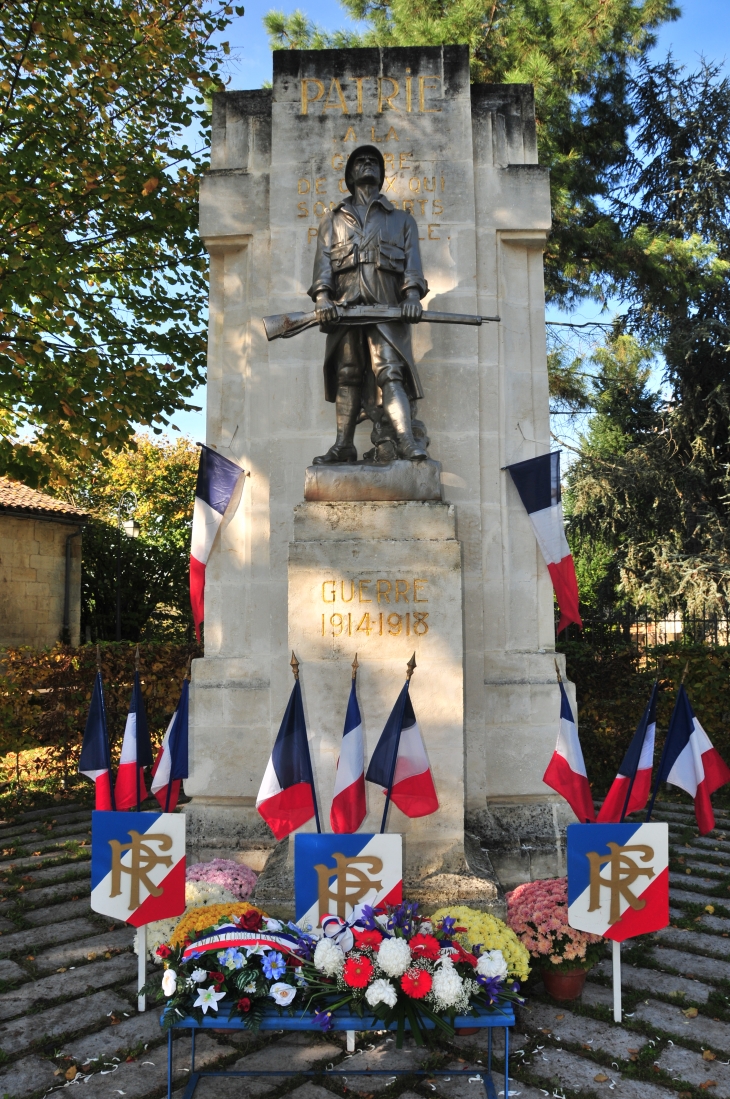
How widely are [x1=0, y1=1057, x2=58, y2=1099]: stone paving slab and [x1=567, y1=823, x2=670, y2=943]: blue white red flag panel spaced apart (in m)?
2.54

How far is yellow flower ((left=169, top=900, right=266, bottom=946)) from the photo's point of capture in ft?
14.8

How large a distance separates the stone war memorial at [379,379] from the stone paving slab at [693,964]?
1.12 meters

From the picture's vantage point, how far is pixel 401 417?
232 inches

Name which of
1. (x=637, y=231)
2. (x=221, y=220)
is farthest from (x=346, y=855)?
(x=637, y=231)

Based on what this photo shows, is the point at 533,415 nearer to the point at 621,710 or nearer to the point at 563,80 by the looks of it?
the point at 621,710

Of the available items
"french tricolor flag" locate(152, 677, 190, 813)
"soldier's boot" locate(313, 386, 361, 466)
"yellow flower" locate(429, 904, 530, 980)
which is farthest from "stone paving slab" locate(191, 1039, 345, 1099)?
"soldier's boot" locate(313, 386, 361, 466)

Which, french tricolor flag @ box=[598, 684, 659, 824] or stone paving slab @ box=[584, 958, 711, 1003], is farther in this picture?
french tricolor flag @ box=[598, 684, 659, 824]

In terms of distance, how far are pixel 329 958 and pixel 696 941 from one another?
2.91 metres

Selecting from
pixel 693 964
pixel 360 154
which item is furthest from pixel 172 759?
pixel 360 154

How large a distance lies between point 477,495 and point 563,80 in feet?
38.9

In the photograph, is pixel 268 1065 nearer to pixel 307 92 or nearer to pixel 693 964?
pixel 693 964

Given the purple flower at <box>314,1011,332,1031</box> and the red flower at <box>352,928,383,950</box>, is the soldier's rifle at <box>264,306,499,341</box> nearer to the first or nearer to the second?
the red flower at <box>352,928,383,950</box>

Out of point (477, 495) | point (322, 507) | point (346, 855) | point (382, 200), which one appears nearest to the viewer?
point (346, 855)

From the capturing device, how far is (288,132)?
7137 millimetres
